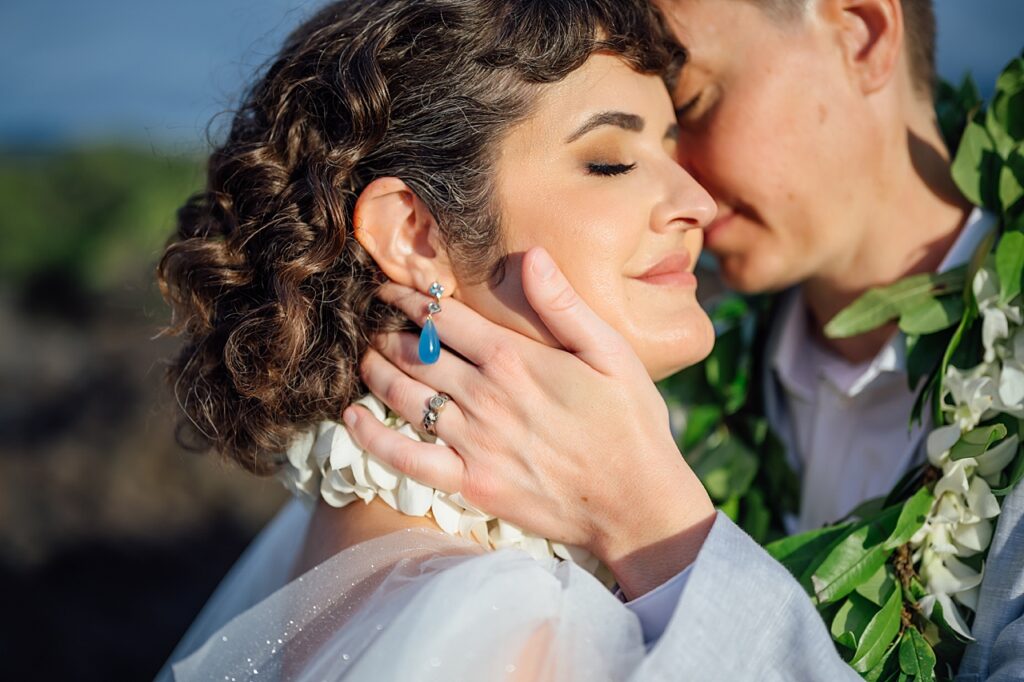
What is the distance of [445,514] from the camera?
2180mm

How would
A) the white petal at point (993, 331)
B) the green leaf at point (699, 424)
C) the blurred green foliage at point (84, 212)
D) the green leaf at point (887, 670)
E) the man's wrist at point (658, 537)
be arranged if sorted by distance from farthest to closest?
the blurred green foliage at point (84, 212), the green leaf at point (699, 424), the white petal at point (993, 331), the green leaf at point (887, 670), the man's wrist at point (658, 537)

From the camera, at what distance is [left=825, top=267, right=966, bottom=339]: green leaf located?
2746 millimetres

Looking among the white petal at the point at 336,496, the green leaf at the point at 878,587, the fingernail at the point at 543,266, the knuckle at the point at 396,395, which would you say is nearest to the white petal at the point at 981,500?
the green leaf at the point at 878,587

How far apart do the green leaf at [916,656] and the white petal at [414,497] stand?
117 centimetres

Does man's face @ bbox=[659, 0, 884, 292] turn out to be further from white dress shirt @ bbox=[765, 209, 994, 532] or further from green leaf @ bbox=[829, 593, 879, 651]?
green leaf @ bbox=[829, 593, 879, 651]

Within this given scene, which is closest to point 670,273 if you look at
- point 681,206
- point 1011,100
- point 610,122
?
point 681,206

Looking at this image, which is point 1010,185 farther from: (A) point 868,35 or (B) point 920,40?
(B) point 920,40

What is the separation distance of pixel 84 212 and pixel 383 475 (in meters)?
8.36

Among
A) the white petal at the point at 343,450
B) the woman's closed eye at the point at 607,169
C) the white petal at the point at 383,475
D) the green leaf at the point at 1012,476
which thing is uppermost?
the woman's closed eye at the point at 607,169

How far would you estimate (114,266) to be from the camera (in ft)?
26.7

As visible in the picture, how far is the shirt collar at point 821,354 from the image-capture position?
9.40 feet

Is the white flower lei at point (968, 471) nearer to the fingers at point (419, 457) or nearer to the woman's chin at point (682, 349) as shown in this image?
the woman's chin at point (682, 349)

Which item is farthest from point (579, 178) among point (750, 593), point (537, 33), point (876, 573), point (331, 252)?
point (876, 573)

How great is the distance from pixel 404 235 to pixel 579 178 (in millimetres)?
471
